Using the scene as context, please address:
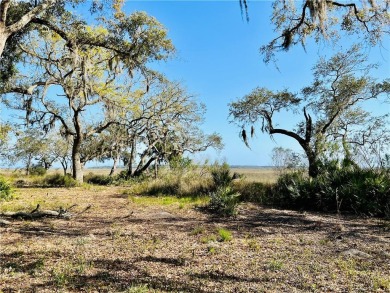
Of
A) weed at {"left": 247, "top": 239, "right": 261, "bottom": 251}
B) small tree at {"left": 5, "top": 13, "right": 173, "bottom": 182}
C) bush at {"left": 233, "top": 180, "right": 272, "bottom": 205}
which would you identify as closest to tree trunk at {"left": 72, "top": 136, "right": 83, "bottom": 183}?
small tree at {"left": 5, "top": 13, "right": 173, "bottom": 182}

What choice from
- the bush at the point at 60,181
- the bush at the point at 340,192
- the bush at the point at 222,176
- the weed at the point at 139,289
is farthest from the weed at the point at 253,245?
the bush at the point at 60,181

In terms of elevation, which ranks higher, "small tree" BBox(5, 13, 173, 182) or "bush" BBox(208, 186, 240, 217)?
"small tree" BBox(5, 13, 173, 182)

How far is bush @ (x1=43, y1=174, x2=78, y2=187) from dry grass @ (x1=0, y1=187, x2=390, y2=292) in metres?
9.95

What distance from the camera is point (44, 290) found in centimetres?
360

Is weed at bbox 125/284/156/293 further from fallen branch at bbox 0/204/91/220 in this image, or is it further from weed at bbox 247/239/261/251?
fallen branch at bbox 0/204/91/220

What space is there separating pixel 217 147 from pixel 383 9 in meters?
24.1

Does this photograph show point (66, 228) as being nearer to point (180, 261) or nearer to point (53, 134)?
point (180, 261)

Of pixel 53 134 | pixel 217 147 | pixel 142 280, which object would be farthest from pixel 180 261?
pixel 53 134

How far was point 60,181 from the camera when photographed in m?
17.8

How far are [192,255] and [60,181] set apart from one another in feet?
48.3

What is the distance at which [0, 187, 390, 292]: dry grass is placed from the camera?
3.84m

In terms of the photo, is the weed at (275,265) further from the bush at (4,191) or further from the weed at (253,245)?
the bush at (4,191)

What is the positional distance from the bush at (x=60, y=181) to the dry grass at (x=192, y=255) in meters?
9.95

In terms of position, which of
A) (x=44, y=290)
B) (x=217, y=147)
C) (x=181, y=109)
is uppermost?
(x=181, y=109)
